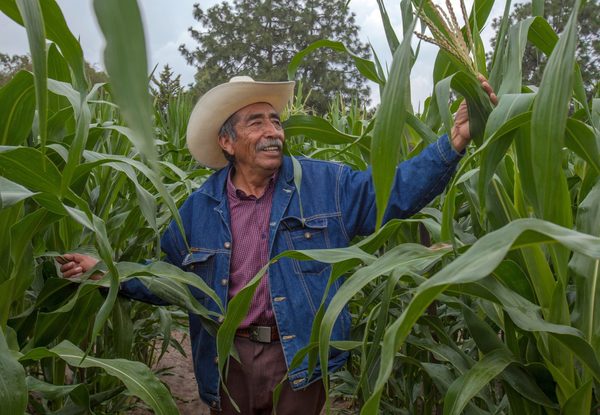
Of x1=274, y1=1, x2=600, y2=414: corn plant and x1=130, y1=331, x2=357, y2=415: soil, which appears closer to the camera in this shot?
x1=274, y1=1, x2=600, y2=414: corn plant

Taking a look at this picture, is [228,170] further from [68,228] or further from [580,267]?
[580,267]

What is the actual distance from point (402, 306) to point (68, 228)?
854 millimetres

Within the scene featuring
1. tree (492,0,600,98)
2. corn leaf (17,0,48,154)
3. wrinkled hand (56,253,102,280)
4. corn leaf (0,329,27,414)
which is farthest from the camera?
tree (492,0,600,98)

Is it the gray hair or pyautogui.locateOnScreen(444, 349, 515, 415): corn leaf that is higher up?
the gray hair

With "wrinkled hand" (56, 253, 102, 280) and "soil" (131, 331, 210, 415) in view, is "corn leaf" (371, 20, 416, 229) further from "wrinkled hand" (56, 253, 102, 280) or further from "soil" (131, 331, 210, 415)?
"soil" (131, 331, 210, 415)

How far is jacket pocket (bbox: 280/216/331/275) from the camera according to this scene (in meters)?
1.76

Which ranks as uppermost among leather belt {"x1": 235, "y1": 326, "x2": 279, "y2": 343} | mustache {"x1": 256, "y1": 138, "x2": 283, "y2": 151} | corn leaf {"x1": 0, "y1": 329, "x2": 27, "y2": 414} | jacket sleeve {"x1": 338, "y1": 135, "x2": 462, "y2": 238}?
mustache {"x1": 256, "y1": 138, "x2": 283, "y2": 151}

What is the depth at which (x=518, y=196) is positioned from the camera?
110 cm

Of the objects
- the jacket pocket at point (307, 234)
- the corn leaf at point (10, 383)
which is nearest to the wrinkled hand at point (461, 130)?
the jacket pocket at point (307, 234)

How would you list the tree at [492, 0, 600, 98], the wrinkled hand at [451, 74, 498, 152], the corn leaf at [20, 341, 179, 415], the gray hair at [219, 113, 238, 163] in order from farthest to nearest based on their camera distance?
the tree at [492, 0, 600, 98] → the gray hair at [219, 113, 238, 163] → the wrinkled hand at [451, 74, 498, 152] → the corn leaf at [20, 341, 179, 415]

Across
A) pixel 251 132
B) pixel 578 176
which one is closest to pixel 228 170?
pixel 251 132

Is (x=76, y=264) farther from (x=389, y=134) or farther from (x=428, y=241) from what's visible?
(x=389, y=134)

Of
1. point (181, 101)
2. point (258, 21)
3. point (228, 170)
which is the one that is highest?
point (258, 21)

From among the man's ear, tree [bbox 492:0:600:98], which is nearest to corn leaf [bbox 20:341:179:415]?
the man's ear
